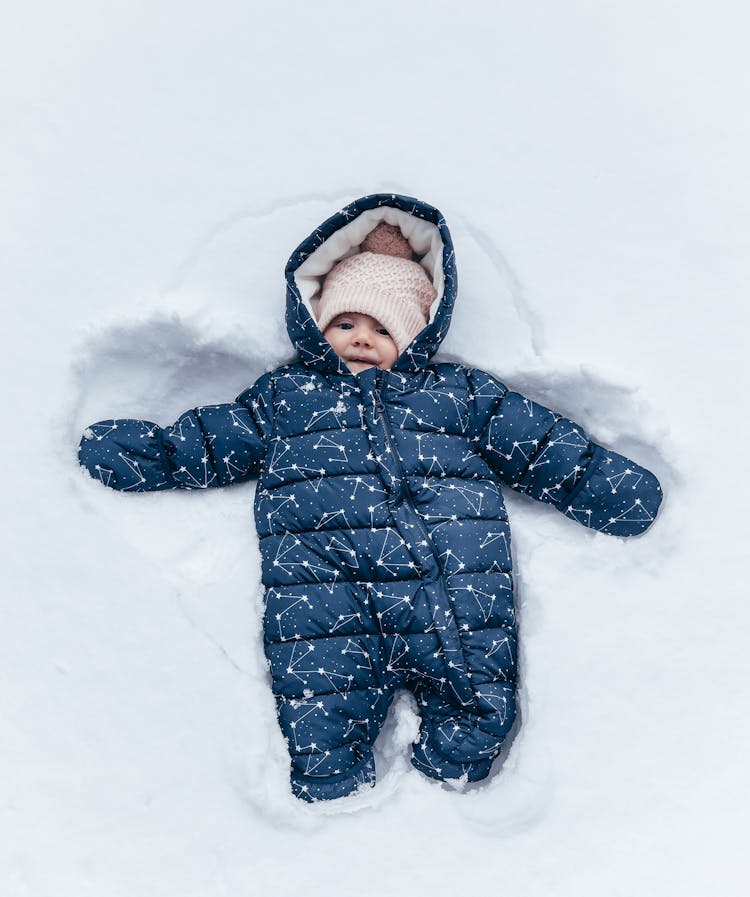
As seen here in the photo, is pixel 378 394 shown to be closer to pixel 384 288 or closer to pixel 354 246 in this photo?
pixel 384 288

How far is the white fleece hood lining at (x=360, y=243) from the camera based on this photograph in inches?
56.1

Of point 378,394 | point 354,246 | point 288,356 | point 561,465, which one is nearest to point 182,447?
point 288,356

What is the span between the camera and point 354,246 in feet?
4.83

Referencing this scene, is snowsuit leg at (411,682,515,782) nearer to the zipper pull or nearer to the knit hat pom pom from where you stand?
the zipper pull

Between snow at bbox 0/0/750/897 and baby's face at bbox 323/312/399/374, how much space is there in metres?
0.14

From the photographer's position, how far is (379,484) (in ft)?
4.40

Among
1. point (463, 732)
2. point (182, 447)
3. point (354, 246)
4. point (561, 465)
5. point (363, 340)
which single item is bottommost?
point (463, 732)

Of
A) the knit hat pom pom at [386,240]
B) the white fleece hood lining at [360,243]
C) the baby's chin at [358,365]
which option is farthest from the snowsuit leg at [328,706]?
the knit hat pom pom at [386,240]

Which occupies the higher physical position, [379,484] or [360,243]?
[360,243]

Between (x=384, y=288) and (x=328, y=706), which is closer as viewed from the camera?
(x=328, y=706)

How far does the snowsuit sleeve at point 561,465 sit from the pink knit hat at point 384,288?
165 mm

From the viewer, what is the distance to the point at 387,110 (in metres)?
1.52

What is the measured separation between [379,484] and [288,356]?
0.32m

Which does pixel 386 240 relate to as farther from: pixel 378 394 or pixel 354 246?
pixel 378 394
